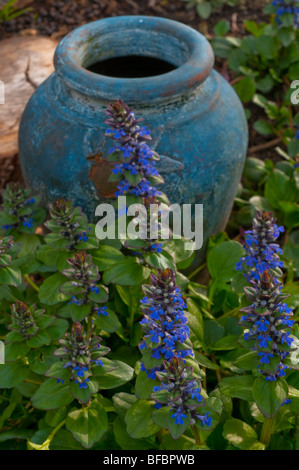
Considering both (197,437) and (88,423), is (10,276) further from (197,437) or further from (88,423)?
(197,437)

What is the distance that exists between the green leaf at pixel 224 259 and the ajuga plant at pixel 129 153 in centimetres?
60

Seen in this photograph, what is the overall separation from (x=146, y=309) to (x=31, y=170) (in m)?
1.13

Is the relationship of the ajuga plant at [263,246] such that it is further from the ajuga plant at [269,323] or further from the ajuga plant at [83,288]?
the ajuga plant at [83,288]

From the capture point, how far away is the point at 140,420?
1818 millimetres

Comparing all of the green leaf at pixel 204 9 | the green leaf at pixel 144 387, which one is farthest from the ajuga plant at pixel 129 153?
the green leaf at pixel 204 9

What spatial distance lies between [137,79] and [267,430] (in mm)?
1341

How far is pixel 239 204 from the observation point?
3344mm

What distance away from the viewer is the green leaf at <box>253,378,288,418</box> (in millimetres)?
1734

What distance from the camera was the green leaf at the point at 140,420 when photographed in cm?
179

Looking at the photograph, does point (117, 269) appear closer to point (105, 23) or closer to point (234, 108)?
point (234, 108)

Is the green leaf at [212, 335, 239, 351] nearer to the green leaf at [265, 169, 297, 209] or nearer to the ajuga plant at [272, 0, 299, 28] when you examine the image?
the green leaf at [265, 169, 297, 209]

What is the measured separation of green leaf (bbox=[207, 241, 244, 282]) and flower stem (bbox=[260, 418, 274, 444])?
69 cm

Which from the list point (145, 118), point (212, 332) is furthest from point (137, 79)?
point (212, 332)

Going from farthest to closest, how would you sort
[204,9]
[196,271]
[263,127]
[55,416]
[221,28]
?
[204,9] → [221,28] → [263,127] → [196,271] → [55,416]
